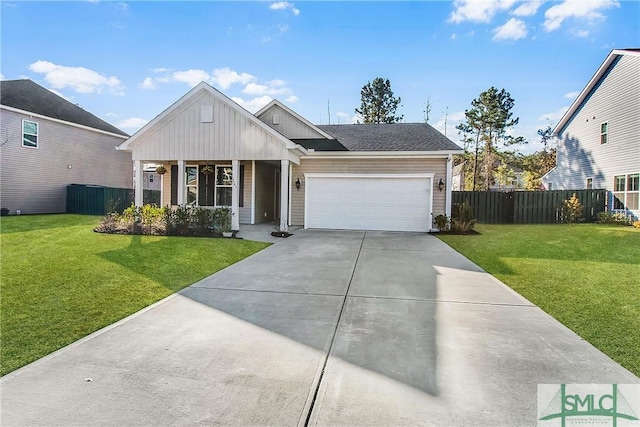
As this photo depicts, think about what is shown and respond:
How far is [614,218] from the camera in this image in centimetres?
1496

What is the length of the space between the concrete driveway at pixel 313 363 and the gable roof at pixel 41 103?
1792cm

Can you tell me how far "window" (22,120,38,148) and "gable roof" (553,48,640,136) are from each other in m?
27.5

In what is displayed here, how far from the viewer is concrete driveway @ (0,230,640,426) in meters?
2.40

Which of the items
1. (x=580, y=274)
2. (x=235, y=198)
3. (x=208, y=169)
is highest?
(x=208, y=169)

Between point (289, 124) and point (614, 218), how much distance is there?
14.6 meters

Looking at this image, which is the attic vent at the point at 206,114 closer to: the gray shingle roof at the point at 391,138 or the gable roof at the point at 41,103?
the gray shingle roof at the point at 391,138

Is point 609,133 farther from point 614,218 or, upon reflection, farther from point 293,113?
point 293,113

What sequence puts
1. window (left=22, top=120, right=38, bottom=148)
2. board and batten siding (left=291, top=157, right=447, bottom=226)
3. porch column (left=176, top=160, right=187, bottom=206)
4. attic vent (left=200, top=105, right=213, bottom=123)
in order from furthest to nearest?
window (left=22, top=120, right=38, bottom=148) → board and batten siding (left=291, top=157, right=447, bottom=226) → porch column (left=176, top=160, right=187, bottom=206) → attic vent (left=200, top=105, right=213, bottom=123)

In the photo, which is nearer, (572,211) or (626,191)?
(626,191)

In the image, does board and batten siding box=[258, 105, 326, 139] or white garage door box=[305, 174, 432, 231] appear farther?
board and batten siding box=[258, 105, 326, 139]

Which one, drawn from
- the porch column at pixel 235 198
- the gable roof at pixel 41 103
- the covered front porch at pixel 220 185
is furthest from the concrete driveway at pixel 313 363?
the gable roof at pixel 41 103

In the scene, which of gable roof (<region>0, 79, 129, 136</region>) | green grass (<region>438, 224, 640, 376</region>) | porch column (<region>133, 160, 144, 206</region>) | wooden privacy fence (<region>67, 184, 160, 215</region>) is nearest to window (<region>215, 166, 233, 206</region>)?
porch column (<region>133, 160, 144, 206</region>)

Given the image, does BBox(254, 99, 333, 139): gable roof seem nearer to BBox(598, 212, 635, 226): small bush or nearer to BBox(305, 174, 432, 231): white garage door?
BBox(305, 174, 432, 231): white garage door

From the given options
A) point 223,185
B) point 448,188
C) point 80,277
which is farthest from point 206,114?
point 448,188
